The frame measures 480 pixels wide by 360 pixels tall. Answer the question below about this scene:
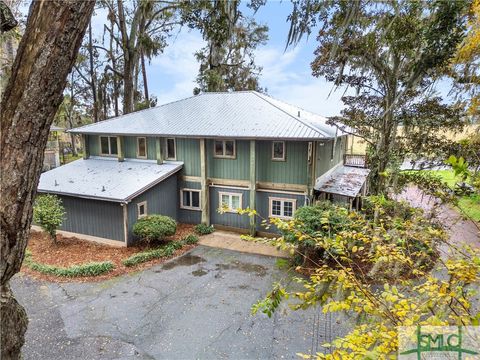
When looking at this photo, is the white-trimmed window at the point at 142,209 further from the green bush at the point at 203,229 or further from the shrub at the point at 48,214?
the shrub at the point at 48,214

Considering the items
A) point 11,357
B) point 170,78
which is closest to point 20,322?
point 11,357

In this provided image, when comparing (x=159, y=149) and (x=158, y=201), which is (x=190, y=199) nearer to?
(x=158, y=201)

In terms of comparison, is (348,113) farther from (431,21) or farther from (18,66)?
(18,66)

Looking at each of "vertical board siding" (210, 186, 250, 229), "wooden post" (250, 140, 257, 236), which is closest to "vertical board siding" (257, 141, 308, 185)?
"wooden post" (250, 140, 257, 236)

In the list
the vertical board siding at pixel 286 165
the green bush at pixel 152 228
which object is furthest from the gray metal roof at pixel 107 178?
the vertical board siding at pixel 286 165

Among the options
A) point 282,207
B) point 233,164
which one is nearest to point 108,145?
point 233,164
